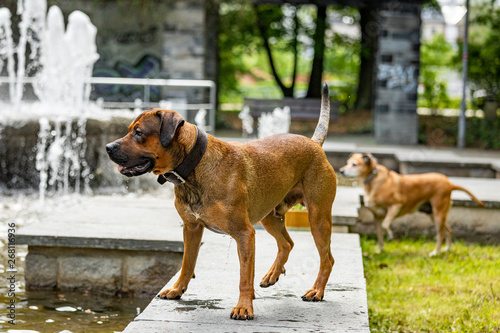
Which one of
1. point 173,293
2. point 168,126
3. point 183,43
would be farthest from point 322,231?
point 183,43

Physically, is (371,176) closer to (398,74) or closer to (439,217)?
(439,217)

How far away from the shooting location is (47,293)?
5.28 meters

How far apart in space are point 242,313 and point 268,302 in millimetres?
424

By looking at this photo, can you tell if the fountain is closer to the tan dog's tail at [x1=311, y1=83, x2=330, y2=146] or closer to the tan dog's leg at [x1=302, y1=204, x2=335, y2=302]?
the tan dog's tail at [x1=311, y1=83, x2=330, y2=146]

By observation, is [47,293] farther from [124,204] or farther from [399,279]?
[399,279]

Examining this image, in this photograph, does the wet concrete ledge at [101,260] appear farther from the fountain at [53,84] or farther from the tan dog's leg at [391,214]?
the fountain at [53,84]

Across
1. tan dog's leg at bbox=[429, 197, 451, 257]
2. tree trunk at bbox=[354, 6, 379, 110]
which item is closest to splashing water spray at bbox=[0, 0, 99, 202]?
tan dog's leg at bbox=[429, 197, 451, 257]

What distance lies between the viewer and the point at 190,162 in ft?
11.8

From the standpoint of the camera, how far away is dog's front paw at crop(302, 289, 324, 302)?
4121mm

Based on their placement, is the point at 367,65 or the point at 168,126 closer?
the point at 168,126

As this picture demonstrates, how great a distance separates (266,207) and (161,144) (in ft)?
2.45

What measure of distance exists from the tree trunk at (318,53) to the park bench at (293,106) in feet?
10.8

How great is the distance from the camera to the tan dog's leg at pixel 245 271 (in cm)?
367

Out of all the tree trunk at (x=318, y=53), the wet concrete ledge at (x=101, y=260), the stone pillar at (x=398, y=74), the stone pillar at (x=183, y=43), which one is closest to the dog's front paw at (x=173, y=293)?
the wet concrete ledge at (x=101, y=260)
